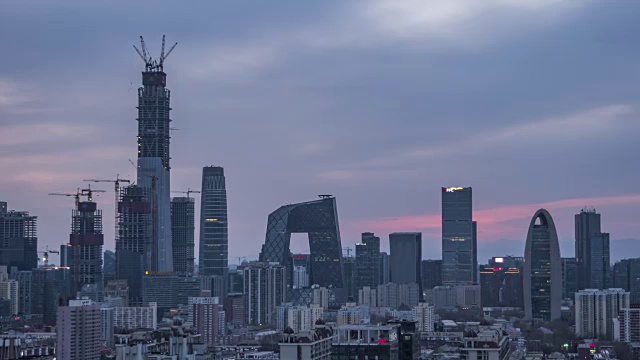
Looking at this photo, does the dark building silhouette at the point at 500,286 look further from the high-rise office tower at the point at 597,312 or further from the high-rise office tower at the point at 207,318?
the high-rise office tower at the point at 207,318

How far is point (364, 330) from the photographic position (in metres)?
53.2

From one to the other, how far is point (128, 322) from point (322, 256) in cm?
6985

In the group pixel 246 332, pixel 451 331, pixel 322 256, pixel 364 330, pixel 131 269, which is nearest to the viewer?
pixel 364 330

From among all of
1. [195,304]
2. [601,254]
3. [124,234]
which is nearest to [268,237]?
[124,234]

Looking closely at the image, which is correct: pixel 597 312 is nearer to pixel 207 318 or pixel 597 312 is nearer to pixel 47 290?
pixel 207 318

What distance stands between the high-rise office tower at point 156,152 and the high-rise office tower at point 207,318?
5486 cm

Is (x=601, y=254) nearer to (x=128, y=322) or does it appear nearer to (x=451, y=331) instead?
(x=451, y=331)

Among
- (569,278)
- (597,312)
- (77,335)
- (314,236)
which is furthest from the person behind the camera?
(314,236)

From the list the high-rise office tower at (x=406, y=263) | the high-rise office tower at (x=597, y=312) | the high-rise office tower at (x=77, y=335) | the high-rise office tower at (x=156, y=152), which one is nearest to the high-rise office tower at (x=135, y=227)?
the high-rise office tower at (x=156, y=152)

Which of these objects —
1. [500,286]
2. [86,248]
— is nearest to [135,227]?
[86,248]

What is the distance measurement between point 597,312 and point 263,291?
52618 mm

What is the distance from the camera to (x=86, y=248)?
180 metres

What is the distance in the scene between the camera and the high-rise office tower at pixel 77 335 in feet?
289

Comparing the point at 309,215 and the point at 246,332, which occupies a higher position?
the point at 309,215
